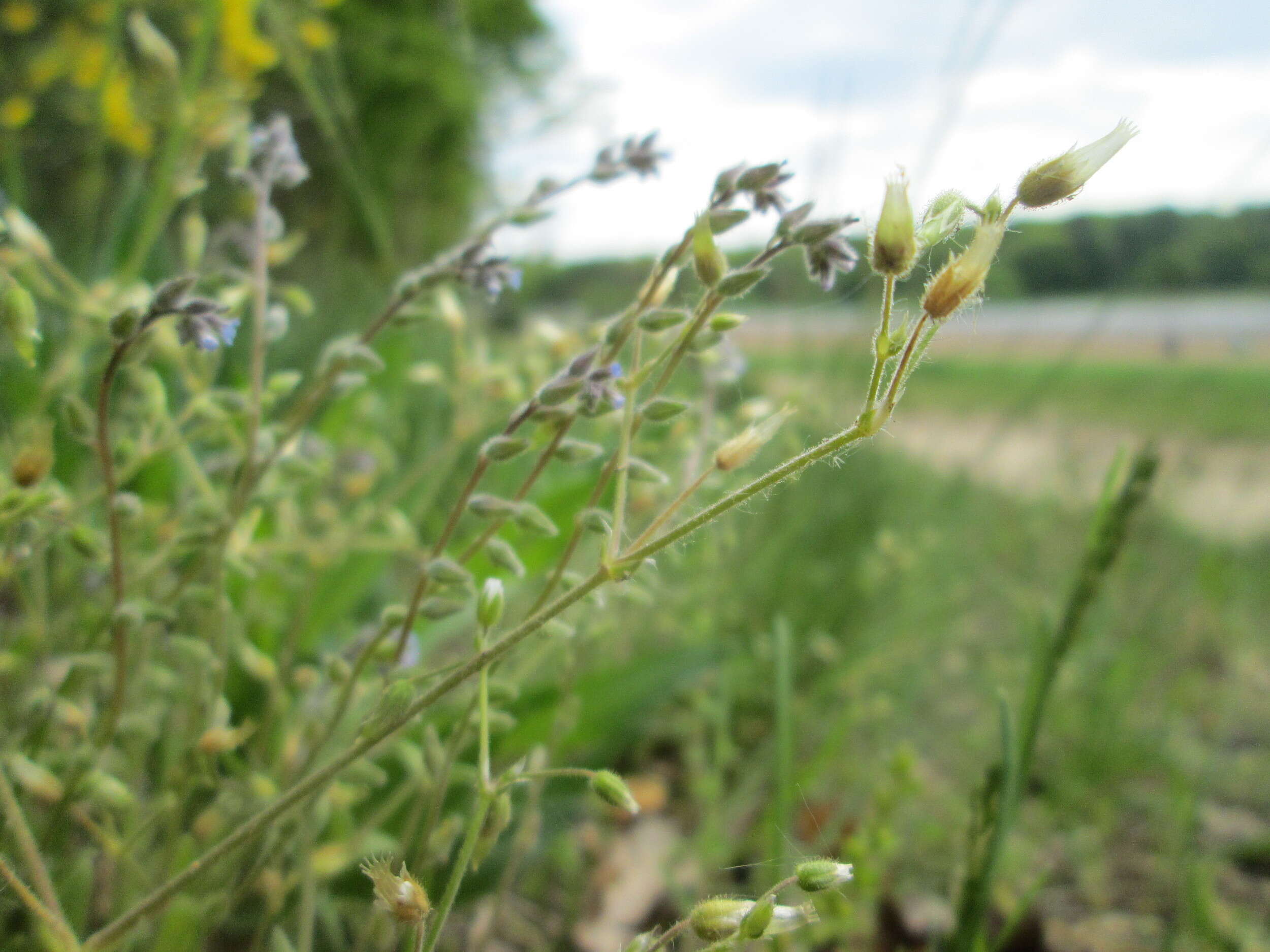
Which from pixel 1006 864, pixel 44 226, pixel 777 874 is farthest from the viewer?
pixel 44 226

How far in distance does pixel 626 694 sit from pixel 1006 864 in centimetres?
50

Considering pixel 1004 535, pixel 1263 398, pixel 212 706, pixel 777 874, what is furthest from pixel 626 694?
pixel 1263 398

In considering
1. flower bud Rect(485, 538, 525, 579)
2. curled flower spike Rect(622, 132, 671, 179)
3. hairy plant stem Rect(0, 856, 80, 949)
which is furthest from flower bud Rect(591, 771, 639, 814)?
curled flower spike Rect(622, 132, 671, 179)

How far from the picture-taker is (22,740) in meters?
0.51

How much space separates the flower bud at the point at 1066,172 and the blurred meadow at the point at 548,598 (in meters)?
0.01

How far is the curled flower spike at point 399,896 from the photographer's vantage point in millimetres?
306

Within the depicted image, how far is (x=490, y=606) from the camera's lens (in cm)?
36

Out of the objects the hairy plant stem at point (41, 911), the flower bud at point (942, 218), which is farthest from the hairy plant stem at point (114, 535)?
the flower bud at point (942, 218)

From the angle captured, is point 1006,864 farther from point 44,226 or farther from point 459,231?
point 459,231

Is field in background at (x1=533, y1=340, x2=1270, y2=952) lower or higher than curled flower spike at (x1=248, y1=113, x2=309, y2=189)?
lower

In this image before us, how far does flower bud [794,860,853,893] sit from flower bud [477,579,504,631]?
154 millimetres

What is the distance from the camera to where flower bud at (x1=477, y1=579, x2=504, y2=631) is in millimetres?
359

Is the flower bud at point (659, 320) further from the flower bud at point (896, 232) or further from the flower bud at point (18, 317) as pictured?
the flower bud at point (18, 317)

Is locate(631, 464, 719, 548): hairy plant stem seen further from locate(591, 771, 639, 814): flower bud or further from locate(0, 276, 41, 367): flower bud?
locate(0, 276, 41, 367): flower bud
